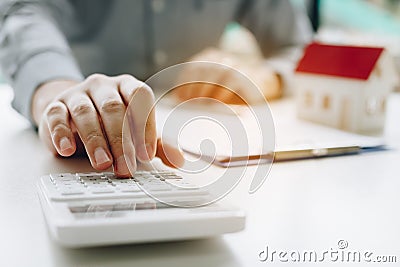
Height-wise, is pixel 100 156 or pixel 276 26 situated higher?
pixel 276 26

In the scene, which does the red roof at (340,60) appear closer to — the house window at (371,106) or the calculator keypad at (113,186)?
the house window at (371,106)

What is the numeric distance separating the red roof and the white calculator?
453 mm

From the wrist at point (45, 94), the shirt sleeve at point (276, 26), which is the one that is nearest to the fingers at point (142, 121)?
the wrist at point (45, 94)

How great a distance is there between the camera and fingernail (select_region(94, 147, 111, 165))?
58cm

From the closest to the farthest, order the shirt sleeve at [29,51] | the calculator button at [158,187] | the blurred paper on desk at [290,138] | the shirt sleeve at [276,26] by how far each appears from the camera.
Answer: the calculator button at [158,187] → the blurred paper on desk at [290,138] → the shirt sleeve at [29,51] → the shirt sleeve at [276,26]

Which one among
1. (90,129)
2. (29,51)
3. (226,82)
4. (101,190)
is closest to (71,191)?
(101,190)

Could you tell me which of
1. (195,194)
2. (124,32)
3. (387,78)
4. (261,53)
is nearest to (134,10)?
(124,32)

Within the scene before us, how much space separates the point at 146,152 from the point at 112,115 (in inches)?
2.0

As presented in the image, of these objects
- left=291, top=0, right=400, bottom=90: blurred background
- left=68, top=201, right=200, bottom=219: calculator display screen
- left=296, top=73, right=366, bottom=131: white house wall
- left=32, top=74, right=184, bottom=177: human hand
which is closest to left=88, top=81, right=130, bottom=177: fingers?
left=32, top=74, right=184, bottom=177: human hand

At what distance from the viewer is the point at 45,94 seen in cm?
84

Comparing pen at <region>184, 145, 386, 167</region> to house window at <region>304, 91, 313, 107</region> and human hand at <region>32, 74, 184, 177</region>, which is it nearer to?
human hand at <region>32, 74, 184, 177</region>

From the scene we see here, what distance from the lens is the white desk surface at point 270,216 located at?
0.44m

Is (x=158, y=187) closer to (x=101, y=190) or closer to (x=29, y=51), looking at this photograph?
(x=101, y=190)

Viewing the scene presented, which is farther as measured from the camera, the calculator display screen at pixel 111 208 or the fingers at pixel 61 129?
the fingers at pixel 61 129
